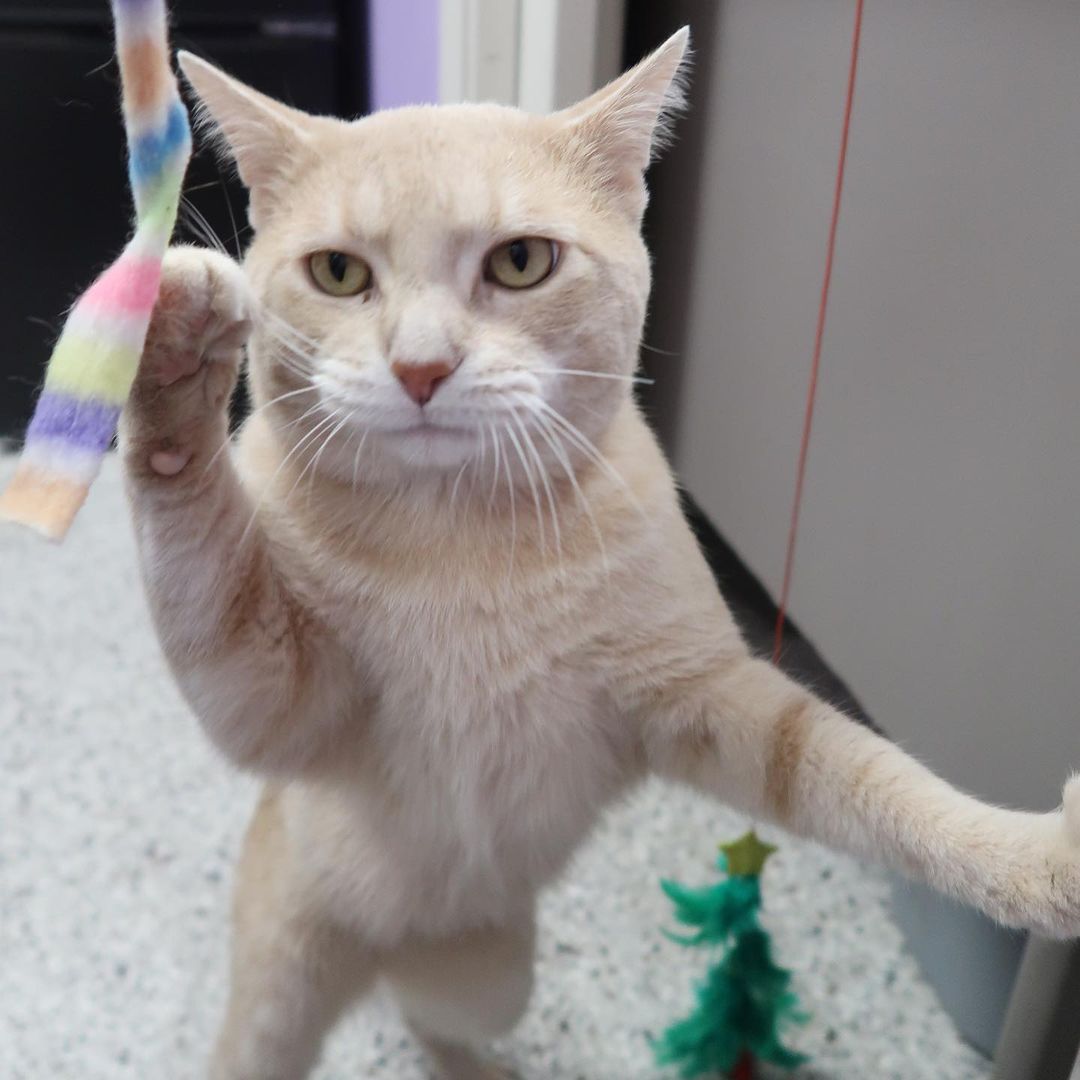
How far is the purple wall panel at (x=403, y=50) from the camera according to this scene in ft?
4.42

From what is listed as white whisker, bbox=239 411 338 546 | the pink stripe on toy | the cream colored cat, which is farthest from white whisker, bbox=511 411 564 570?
the pink stripe on toy

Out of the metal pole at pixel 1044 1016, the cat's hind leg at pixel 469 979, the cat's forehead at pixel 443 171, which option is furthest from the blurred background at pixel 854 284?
the cat's hind leg at pixel 469 979

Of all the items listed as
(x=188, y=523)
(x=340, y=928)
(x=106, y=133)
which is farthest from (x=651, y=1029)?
(x=106, y=133)

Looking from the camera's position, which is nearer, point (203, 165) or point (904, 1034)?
point (203, 165)

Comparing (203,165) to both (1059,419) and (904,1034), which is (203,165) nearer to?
(1059,419)

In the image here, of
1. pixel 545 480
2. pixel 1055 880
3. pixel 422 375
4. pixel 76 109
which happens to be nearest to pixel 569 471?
pixel 545 480

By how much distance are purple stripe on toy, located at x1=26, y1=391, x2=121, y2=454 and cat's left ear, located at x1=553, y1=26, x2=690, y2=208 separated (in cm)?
39

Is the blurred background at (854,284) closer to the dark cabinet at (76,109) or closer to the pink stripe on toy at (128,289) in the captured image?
the dark cabinet at (76,109)

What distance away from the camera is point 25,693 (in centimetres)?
151

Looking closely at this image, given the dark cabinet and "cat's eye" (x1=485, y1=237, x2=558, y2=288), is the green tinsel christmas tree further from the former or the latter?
the dark cabinet

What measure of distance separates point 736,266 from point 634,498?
74 centimetres

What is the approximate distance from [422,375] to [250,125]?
23 cm

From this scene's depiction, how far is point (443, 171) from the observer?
2.13 ft

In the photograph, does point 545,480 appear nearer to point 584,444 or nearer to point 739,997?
point 584,444
